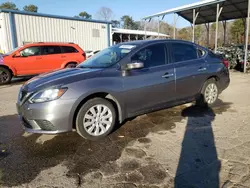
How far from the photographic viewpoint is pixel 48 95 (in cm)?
316

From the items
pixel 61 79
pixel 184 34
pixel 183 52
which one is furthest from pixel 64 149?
pixel 184 34

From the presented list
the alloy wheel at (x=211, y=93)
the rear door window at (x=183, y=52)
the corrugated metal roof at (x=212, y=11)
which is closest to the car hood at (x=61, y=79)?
the rear door window at (x=183, y=52)

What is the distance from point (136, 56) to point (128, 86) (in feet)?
2.03

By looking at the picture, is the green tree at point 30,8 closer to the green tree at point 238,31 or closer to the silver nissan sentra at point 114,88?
the green tree at point 238,31

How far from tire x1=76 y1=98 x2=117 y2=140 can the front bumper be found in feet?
0.65

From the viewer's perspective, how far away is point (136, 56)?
3.93 m

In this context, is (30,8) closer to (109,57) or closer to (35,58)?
(35,58)

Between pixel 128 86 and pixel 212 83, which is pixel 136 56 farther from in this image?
pixel 212 83

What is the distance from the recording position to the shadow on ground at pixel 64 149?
2697 millimetres

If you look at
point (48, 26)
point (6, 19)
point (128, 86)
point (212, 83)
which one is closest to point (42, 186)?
point (128, 86)

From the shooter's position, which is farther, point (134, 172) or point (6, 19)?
point (6, 19)

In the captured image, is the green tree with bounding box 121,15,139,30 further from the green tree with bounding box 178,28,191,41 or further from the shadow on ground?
the shadow on ground

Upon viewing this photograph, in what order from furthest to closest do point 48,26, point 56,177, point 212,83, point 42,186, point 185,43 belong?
point 48,26, point 212,83, point 185,43, point 56,177, point 42,186

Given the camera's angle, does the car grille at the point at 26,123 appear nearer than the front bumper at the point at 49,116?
No
